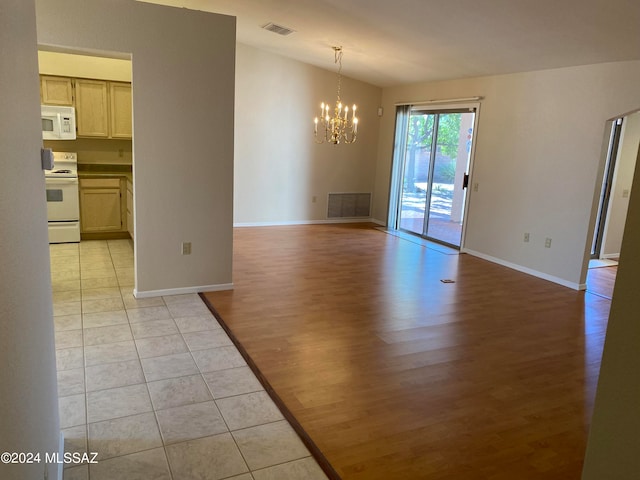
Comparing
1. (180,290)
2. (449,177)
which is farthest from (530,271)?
(180,290)

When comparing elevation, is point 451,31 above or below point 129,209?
above

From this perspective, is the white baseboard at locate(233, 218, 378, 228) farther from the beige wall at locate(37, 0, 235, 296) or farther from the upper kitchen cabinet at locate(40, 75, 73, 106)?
the beige wall at locate(37, 0, 235, 296)

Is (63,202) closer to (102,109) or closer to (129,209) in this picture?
(129,209)

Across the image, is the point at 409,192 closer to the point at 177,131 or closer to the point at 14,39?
the point at 177,131

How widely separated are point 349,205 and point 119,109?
14.2 feet

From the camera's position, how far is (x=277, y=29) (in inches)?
246

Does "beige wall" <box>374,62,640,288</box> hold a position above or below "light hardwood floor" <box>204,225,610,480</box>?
above

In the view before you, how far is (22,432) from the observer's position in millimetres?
1239

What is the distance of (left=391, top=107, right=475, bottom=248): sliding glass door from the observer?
23.9 feet

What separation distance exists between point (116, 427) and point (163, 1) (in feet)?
17.5

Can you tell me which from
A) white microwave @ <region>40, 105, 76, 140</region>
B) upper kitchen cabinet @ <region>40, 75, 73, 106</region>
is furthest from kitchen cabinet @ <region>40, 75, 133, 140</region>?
white microwave @ <region>40, 105, 76, 140</region>

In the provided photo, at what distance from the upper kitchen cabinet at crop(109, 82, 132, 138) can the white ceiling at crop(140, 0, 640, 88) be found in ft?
4.76

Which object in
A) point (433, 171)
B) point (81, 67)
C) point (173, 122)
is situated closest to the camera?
point (173, 122)

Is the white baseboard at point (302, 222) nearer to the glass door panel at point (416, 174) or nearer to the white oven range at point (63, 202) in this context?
the glass door panel at point (416, 174)
